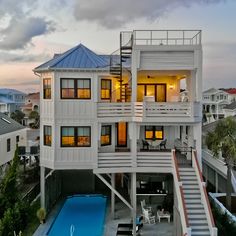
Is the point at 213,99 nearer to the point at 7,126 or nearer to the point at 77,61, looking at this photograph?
the point at 7,126

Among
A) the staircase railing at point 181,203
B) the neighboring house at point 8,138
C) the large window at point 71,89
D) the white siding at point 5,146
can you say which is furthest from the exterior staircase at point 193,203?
the neighboring house at point 8,138

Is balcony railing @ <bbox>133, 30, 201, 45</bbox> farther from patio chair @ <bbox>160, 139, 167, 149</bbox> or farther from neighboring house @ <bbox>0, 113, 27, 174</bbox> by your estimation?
neighboring house @ <bbox>0, 113, 27, 174</bbox>

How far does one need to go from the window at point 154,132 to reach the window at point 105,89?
3800mm

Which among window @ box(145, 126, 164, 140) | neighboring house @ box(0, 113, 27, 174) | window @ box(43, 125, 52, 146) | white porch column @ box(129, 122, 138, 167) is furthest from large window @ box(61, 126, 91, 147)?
neighboring house @ box(0, 113, 27, 174)

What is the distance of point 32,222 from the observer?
21391 millimetres

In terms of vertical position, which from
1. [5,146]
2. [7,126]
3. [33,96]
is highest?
[33,96]

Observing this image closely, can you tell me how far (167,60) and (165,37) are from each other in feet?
4.35

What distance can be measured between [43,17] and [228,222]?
21.3 m

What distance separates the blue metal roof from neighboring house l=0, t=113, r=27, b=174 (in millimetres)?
9207

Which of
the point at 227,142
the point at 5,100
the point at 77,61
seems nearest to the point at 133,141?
the point at 227,142

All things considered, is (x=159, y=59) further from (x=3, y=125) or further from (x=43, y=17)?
(x=3, y=125)

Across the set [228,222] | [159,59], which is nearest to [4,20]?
[159,59]

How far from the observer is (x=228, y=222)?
717 inches

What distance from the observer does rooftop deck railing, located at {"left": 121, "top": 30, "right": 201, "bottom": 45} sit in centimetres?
2116
